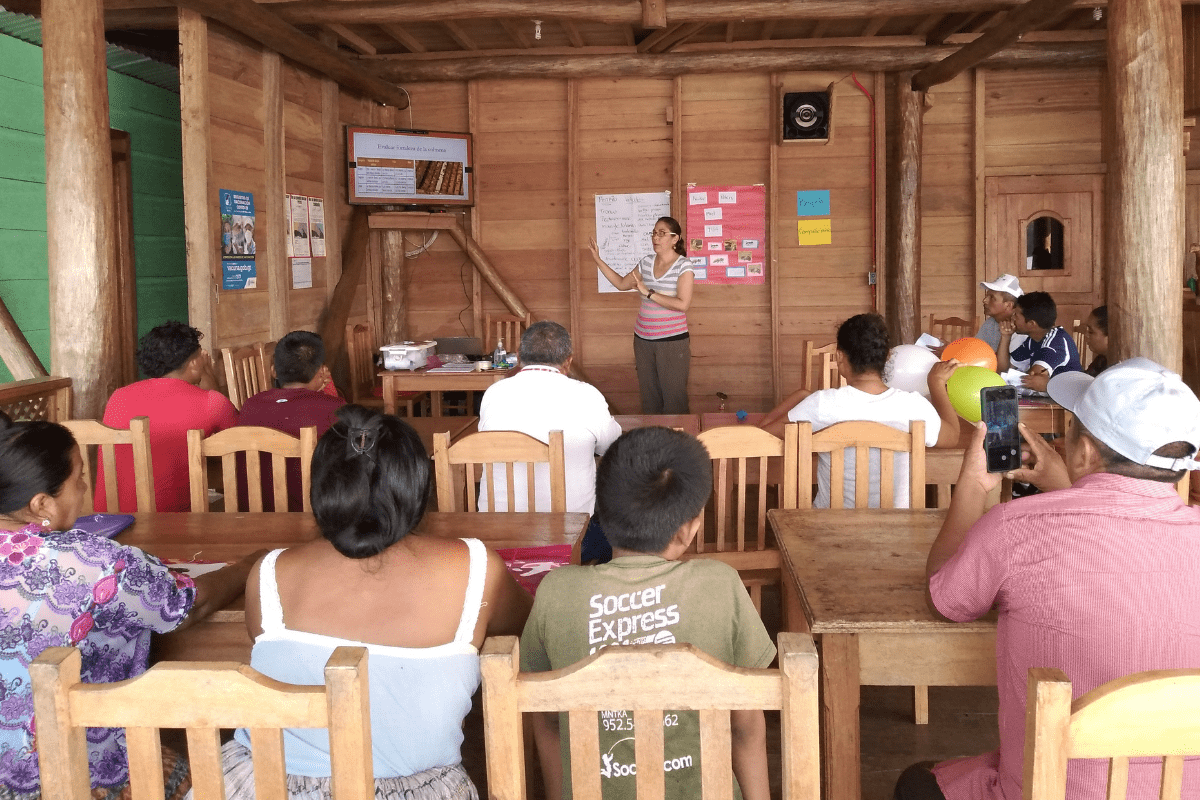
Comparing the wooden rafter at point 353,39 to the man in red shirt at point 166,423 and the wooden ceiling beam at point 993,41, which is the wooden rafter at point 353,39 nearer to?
the wooden ceiling beam at point 993,41

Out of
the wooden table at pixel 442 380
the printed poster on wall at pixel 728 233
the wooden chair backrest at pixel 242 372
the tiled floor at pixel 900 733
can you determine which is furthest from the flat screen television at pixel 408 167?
the tiled floor at pixel 900 733

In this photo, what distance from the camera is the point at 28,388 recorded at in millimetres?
4238

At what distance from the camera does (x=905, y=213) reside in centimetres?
772

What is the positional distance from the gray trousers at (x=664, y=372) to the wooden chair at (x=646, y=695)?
17.5 ft

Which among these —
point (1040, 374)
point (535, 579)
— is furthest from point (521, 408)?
point (1040, 374)

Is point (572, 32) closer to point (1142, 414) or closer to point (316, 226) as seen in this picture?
point (316, 226)

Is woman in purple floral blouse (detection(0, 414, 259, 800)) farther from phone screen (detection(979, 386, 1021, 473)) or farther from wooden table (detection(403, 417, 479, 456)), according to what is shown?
wooden table (detection(403, 417, 479, 456))

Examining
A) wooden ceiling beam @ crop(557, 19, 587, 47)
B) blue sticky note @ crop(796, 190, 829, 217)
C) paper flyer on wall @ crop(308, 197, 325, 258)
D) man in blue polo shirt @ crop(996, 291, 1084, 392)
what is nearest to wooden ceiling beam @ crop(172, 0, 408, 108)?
paper flyer on wall @ crop(308, 197, 325, 258)

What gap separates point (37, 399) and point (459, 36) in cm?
438

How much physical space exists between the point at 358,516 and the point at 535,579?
0.64 meters

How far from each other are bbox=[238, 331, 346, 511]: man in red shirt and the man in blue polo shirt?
326 cm

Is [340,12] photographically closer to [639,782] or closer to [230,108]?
[230,108]

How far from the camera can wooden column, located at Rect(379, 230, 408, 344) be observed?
27.2 feet

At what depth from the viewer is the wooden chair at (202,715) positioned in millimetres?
1185
